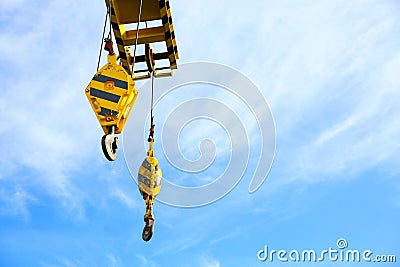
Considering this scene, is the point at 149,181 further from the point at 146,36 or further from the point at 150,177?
the point at 146,36

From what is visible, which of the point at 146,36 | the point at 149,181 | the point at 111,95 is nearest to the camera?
the point at 111,95

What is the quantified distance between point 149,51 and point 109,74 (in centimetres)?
175

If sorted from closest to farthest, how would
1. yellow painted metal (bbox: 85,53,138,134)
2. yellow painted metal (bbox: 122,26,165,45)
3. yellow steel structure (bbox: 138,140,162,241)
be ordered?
1. yellow painted metal (bbox: 85,53,138,134)
2. yellow steel structure (bbox: 138,140,162,241)
3. yellow painted metal (bbox: 122,26,165,45)

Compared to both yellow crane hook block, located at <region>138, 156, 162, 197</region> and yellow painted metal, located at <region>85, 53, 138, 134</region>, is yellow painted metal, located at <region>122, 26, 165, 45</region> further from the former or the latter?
yellow crane hook block, located at <region>138, 156, 162, 197</region>

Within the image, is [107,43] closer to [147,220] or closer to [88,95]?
[88,95]

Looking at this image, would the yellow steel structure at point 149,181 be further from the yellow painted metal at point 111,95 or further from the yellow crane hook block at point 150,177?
the yellow painted metal at point 111,95

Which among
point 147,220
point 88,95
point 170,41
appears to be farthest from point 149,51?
point 147,220

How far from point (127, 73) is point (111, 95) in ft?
1.94

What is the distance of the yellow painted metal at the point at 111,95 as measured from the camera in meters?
6.41

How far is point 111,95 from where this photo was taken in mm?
6484

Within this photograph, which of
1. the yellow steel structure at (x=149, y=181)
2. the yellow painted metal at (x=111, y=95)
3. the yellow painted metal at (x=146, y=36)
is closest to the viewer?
the yellow painted metal at (x=111, y=95)

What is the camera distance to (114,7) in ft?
25.1

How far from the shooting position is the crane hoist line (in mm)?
6434

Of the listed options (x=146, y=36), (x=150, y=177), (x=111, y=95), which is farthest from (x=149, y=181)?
(x=146, y=36)
